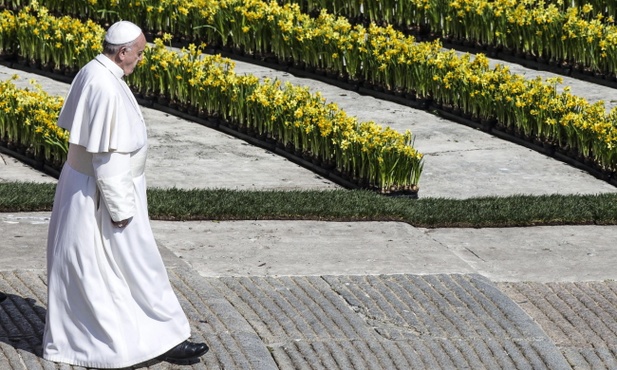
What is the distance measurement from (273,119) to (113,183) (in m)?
5.48

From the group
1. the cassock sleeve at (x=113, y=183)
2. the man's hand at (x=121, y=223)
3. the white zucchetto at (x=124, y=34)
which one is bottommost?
the man's hand at (x=121, y=223)

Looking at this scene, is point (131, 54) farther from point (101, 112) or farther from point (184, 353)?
point (184, 353)

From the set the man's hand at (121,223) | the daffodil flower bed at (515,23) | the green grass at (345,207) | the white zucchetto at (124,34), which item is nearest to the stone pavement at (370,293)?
the green grass at (345,207)

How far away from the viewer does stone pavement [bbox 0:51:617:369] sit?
6.59 metres

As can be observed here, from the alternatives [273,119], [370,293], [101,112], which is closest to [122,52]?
[101,112]

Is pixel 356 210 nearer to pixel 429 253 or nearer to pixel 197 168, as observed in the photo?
pixel 429 253

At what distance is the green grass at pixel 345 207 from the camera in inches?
347

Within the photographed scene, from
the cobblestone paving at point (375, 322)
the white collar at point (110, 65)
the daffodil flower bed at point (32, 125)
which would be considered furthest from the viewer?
the daffodil flower bed at point (32, 125)

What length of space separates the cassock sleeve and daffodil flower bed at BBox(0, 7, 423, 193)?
14.5 ft

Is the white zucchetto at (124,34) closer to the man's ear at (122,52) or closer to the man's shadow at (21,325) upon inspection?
the man's ear at (122,52)

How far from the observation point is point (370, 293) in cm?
738

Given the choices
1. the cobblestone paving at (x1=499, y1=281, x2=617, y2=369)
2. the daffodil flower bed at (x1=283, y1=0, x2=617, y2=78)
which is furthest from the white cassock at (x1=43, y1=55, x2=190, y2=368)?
the daffodil flower bed at (x1=283, y1=0, x2=617, y2=78)

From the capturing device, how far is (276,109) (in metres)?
11.3

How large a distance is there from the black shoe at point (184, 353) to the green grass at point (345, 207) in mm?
2618
